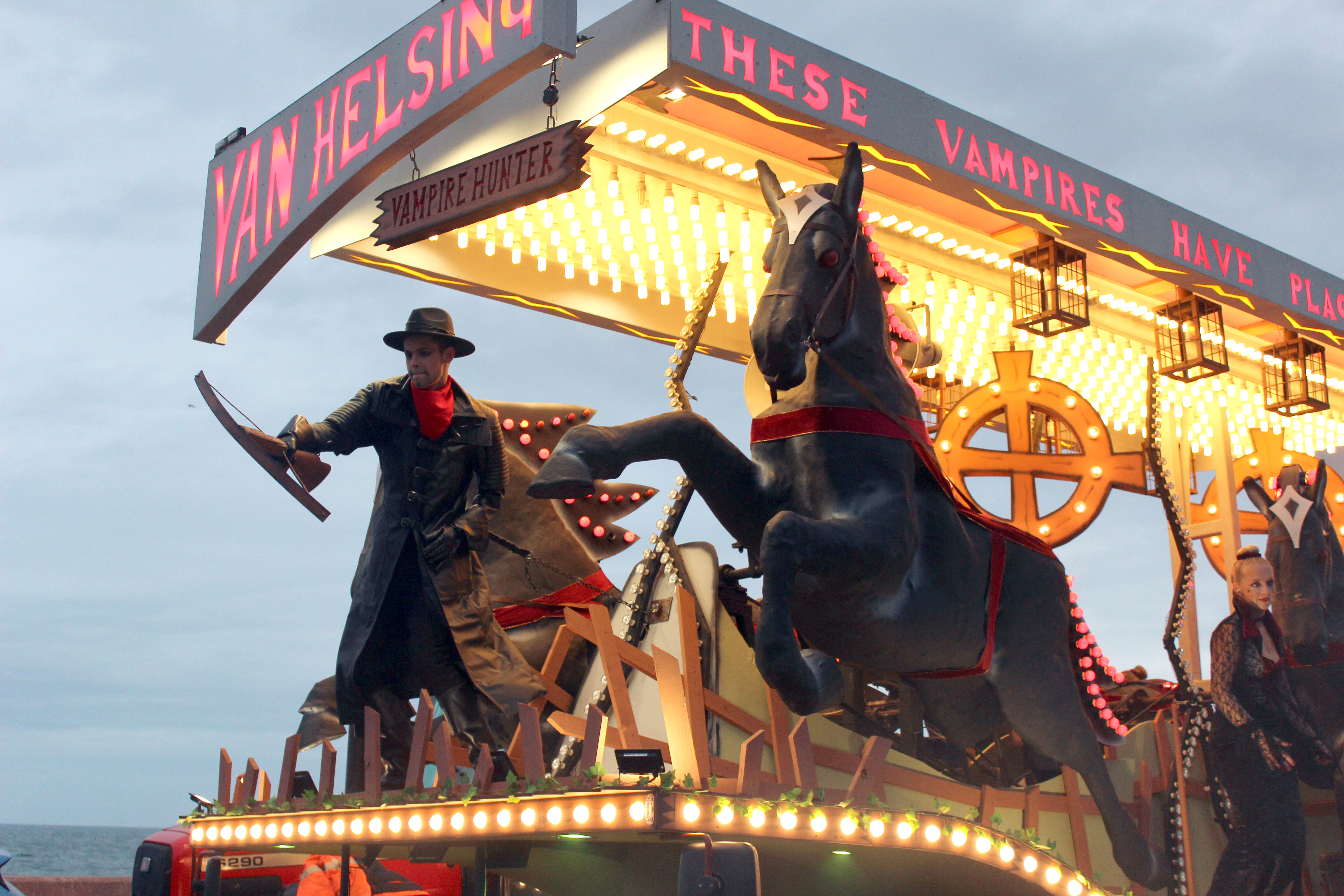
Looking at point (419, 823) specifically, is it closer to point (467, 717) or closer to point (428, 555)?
point (467, 717)

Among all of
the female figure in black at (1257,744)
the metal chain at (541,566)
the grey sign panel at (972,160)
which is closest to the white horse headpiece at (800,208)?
the grey sign panel at (972,160)

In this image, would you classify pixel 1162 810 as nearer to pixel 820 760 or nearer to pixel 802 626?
pixel 820 760

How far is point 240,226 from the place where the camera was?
559cm

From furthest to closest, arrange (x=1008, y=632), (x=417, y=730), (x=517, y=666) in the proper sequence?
(x=517, y=666), (x=1008, y=632), (x=417, y=730)

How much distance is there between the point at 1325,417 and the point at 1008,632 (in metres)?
6.61

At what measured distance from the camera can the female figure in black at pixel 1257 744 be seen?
639 cm

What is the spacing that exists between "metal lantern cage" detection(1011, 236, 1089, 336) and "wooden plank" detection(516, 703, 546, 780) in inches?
167

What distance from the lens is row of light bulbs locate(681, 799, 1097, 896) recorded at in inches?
127

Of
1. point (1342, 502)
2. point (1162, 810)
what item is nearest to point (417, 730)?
point (1162, 810)

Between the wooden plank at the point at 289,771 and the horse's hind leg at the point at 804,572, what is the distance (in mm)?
1827

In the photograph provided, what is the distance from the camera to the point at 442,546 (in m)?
4.71

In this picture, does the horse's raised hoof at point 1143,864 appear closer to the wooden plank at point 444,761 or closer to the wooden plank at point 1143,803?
the wooden plank at point 1143,803

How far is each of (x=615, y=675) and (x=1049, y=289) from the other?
380 centimetres

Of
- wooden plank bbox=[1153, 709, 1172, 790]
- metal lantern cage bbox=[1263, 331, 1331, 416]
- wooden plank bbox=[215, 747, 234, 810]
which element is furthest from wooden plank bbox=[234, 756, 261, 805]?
metal lantern cage bbox=[1263, 331, 1331, 416]
